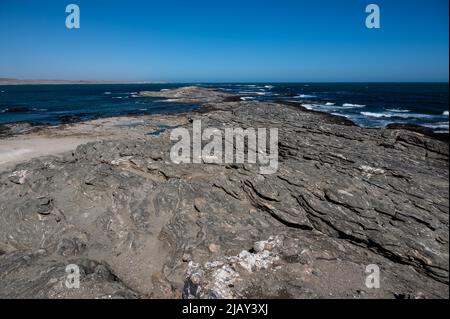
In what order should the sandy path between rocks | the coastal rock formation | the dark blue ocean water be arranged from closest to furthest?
the coastal rock formation < the sandy path between rocks < the dark blue ocean water

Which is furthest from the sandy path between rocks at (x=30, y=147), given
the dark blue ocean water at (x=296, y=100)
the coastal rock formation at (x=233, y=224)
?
the dark blue ocean water at (x=296, y=100)

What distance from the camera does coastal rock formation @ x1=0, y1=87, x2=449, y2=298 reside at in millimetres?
8438

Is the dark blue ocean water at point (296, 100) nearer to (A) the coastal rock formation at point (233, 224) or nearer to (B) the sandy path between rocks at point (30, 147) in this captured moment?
(B) the sandy path between rocks at point (30, 147)

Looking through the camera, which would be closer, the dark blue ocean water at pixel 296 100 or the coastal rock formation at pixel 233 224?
the coastal rock formation at pixel 233 224

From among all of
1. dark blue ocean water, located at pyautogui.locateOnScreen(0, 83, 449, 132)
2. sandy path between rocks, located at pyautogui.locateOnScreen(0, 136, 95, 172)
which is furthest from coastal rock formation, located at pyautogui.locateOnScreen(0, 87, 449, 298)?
dark blue ocean water, located at pyautogui.locateOnScreen(0, 83, 449, 132)

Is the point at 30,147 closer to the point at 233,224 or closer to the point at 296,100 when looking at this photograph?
the point at 233,224

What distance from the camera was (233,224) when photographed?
34.9 feet

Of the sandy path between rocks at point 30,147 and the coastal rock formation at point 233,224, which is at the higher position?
the sandy path between rocks at point 30,147

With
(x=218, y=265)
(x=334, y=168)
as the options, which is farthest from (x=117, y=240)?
(x=334, y=168)

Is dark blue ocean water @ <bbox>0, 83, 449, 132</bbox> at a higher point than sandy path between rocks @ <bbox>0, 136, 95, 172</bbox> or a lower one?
higher

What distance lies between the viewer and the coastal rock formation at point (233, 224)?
8.44 metres

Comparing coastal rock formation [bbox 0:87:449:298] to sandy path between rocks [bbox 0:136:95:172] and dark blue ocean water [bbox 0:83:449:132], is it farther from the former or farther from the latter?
dark blue ocean water [bbox 0:83:449:132]

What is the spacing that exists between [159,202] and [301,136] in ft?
28.3

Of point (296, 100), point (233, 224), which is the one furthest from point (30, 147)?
point (296, 100)
